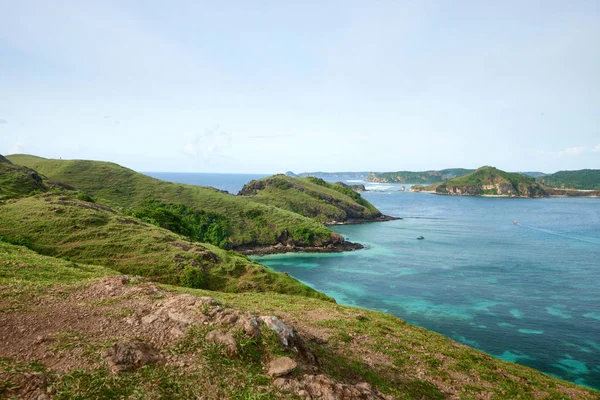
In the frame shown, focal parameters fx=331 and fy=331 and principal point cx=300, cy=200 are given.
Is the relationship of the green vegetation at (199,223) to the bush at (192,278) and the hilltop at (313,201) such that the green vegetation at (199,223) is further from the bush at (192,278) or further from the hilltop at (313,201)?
the hilltop at (313,201)

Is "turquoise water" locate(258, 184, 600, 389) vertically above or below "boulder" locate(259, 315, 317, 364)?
below

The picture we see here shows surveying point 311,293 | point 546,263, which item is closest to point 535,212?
point 546,263

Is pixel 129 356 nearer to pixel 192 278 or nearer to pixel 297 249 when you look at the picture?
pixel 192 278

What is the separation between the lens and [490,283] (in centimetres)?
7181

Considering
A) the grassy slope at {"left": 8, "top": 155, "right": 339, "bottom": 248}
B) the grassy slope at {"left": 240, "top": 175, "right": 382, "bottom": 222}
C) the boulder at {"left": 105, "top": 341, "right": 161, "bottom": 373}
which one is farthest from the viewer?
the grassy slope at {"left": 240, "top": 175, "right": 382, "bottom": 222}

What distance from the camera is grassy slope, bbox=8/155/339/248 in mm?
116562

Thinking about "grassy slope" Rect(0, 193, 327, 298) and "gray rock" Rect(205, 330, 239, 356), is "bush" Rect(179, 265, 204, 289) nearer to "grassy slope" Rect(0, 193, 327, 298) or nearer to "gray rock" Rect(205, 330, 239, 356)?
"grassy slope" Rect(0, 193, 327, 298)

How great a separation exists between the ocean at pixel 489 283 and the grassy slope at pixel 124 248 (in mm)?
21809

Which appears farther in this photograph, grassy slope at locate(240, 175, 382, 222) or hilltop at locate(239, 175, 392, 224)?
grassy slope at locate(240, 175, 382, 222)

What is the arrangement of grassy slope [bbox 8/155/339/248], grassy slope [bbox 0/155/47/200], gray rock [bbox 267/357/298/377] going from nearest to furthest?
gray rock [bbox 267/357/298/377] < grassy slope [bbox 0/155/47/200] < grassy slope [bbox 8/155/339/248]

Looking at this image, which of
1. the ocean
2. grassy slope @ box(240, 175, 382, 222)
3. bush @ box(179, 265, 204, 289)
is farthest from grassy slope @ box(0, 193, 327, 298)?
grassy slope @ box(240, 175, 382, 222)

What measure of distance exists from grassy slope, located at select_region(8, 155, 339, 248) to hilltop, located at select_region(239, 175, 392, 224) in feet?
107

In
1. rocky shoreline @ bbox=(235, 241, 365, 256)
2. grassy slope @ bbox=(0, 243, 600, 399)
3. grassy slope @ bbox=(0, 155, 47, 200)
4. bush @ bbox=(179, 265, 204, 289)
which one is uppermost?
grassy slope @ bbox=(0, 155, 47, 200)

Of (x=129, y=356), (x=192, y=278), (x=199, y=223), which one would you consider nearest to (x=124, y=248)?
(x=192, y=278)
